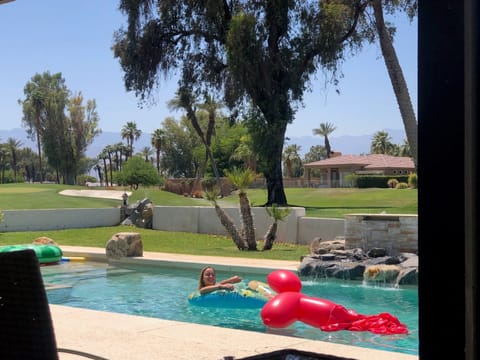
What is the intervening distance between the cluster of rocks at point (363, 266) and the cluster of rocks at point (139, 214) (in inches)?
371

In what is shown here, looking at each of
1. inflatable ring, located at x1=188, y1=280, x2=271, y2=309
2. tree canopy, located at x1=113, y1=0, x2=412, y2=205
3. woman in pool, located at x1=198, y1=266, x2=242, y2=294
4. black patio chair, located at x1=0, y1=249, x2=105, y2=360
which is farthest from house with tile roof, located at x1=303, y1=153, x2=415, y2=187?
black patio chair, located at x1=0, y1=249, x2=105, y2=360

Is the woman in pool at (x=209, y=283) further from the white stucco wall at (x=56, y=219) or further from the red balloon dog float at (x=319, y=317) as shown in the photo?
the white stucco wall at (x=56, y=219)

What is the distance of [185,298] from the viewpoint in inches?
377

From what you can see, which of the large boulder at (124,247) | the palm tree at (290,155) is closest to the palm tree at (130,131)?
the palm tree at (290,155)

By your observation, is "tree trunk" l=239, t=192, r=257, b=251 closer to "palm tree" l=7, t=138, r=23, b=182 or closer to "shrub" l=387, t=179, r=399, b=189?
"shrub" l=387, t=179, r=399, b=189

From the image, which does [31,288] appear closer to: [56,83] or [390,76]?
[390,76]

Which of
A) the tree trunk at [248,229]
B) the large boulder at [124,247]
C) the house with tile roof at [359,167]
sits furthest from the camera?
the house with tile roof at [359,167]

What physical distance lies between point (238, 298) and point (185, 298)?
64.0 inches

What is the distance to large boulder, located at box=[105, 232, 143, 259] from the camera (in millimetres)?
13148

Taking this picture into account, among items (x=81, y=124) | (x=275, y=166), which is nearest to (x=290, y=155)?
(x=81, y=124)

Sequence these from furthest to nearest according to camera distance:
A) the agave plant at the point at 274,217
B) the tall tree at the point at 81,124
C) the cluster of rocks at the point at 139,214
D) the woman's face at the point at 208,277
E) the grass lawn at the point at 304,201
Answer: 1. the tall tree at the point at 81,124
2. the grass lawn at the point at 304,201
3. the cluster of rocks at the point at 139,214
4. the agave plant at the point at 274,217
5. the woman's face at the point at 208,277

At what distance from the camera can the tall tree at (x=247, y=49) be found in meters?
21.4

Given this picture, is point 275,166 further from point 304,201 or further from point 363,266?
point 363,266

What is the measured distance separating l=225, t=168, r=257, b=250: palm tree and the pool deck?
8.20m
